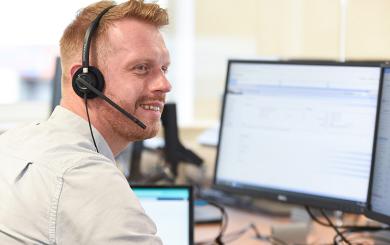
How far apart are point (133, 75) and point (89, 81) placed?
0.09m

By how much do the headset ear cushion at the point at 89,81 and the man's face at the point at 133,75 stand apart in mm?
18

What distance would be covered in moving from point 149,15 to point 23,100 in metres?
1.93

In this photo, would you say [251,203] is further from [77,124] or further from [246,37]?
[246,37]

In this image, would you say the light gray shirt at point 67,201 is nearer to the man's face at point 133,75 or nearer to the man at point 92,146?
the man at point 92,146

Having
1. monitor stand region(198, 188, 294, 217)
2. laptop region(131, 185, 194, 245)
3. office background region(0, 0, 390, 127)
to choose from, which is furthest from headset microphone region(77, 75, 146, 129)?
office background region(0, 0, 390, 127)

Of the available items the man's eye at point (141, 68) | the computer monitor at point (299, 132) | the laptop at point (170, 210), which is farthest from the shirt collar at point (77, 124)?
the computer monitor at point (299, 132)

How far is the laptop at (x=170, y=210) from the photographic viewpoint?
1.45 meters

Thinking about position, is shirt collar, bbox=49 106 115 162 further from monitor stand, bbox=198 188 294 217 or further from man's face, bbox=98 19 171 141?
monitor stand, bbox=198 188 294 217

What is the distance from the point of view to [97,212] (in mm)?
900

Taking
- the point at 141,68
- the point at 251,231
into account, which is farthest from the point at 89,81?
the point at 251,231

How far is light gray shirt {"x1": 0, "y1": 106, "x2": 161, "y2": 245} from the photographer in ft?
2.95

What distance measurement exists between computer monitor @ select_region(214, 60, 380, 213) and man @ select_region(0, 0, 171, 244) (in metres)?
0.45

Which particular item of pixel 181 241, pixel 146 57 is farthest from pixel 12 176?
pixel 181 241

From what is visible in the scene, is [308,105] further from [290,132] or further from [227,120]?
[227,120]
